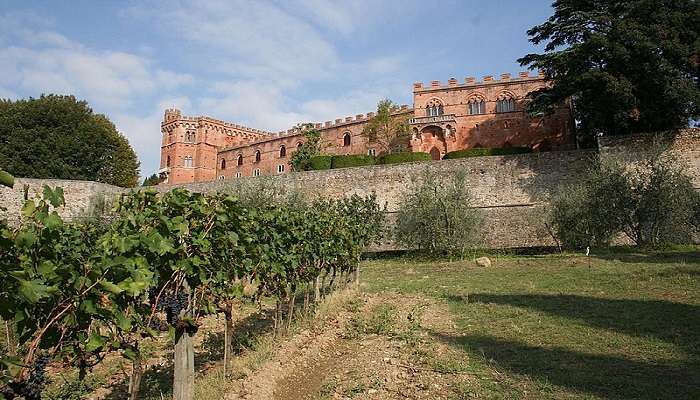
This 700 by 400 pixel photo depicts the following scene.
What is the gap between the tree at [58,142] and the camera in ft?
116

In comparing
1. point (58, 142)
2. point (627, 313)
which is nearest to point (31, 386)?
point (627, 313)

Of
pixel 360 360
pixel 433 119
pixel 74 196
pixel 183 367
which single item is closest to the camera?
pixel 183 367

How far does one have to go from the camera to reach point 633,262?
1476 centimetres

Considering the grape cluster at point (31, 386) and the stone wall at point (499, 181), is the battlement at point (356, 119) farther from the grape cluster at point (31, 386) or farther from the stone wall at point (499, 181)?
the grape cluster at point (31, 386)

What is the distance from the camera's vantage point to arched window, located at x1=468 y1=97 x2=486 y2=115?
38.7 metres

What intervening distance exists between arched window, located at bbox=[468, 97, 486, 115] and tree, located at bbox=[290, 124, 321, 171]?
1413 centimetres

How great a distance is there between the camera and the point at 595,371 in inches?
231

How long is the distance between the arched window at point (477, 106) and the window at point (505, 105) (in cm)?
111

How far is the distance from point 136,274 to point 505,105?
38268 millimetres

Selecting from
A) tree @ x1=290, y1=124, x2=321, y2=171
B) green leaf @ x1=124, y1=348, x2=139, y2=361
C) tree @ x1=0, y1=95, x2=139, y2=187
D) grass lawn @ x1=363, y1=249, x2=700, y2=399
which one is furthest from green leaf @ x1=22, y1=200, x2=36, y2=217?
tree @ x1=0, y1=95, x2=139, y2=187

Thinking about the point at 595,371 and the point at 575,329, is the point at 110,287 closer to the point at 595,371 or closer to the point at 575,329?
the point at 595,371

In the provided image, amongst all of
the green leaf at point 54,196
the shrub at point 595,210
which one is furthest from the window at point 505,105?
the green leaf at point 54,196

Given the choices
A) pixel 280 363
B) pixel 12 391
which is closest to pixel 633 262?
pixel 280 363

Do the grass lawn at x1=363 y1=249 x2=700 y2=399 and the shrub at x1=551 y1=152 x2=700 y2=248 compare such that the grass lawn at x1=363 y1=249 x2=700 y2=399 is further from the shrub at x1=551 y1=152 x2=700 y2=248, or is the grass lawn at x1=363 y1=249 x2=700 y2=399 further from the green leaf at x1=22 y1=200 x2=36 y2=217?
the green leaf at x1=22 y1=200 x2=36 y2=217
